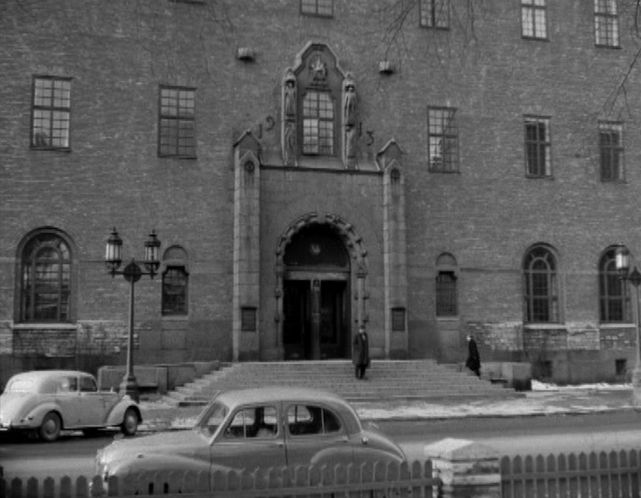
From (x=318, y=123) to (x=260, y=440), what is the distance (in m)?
22.6

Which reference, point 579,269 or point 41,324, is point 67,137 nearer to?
point 41,324

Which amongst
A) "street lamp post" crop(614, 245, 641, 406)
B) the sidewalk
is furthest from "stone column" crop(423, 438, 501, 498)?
"street lamp post" crop(614, 245, 641, 406)

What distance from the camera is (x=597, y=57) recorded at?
36.6 m

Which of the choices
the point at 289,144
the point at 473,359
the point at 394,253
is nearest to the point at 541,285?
the point at 473,359

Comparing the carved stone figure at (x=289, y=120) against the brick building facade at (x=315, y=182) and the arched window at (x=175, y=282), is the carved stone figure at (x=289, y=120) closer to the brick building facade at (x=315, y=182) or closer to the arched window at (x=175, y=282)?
the brick building facade at (x=315, y=182)

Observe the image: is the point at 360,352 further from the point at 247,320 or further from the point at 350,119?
the point at 350,119

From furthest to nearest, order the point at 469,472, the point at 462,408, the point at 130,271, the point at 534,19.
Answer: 1. the point at 534,19
2. the point at 462,408
3. the point at 130,271
4. the point at 469,472

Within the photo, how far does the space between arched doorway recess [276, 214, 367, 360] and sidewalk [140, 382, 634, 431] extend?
5.50 meters

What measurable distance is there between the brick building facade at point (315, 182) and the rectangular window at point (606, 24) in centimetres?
9

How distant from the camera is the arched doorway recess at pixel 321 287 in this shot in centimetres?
3161

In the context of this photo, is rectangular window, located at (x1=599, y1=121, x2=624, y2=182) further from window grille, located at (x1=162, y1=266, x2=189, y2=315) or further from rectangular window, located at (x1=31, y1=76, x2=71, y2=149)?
rectangular window, located at (x1=31, y1=76, x2=71, y2=149)

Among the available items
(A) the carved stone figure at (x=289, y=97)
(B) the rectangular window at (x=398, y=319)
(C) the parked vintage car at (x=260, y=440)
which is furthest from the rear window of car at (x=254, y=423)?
(A) the carved stone figure at (x=289, y=97)

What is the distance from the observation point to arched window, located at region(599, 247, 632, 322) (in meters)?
35.6

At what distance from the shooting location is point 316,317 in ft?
104
